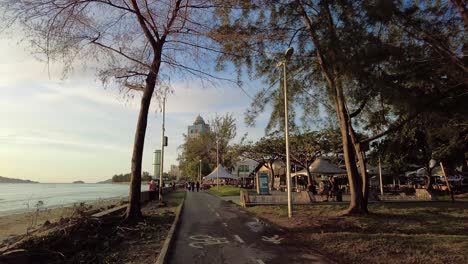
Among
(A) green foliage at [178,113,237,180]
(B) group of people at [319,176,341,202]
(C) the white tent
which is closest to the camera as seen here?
(B) group of people at [319,176,341,202]

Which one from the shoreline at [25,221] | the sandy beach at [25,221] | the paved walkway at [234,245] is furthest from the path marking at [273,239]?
the shoreline at [25,221]

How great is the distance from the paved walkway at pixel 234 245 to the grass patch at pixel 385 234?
2.00ft

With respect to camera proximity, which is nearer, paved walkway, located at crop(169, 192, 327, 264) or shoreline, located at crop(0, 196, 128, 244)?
paved walkway, located at crop(169, 192, 327, 264)

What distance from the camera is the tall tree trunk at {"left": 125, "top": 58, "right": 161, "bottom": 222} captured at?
15.0 meters

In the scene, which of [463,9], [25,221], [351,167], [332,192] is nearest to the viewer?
[463,9]

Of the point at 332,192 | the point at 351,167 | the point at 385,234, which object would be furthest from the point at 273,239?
the point at 332,192

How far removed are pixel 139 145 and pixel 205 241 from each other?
5569mm

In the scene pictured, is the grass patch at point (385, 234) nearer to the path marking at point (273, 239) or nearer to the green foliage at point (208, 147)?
the path marking at point (273, 239)

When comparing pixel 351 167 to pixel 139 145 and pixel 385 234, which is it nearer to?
pixel 385 234

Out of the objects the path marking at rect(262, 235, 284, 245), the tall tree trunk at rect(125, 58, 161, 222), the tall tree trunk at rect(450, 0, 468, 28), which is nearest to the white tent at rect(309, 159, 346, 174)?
the tall tree trunk at rect(125, 58, 161, 222)

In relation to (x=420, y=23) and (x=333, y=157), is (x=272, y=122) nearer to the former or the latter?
(x=420, y=23)

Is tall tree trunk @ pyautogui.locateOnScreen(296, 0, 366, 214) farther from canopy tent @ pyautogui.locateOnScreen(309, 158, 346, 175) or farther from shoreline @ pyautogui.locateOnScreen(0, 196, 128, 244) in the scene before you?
canopy tent @ pyautogui.locateOnScreen(309, 158, 346, 175)

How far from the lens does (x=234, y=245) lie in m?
10.4

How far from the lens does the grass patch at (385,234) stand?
8.30 m
